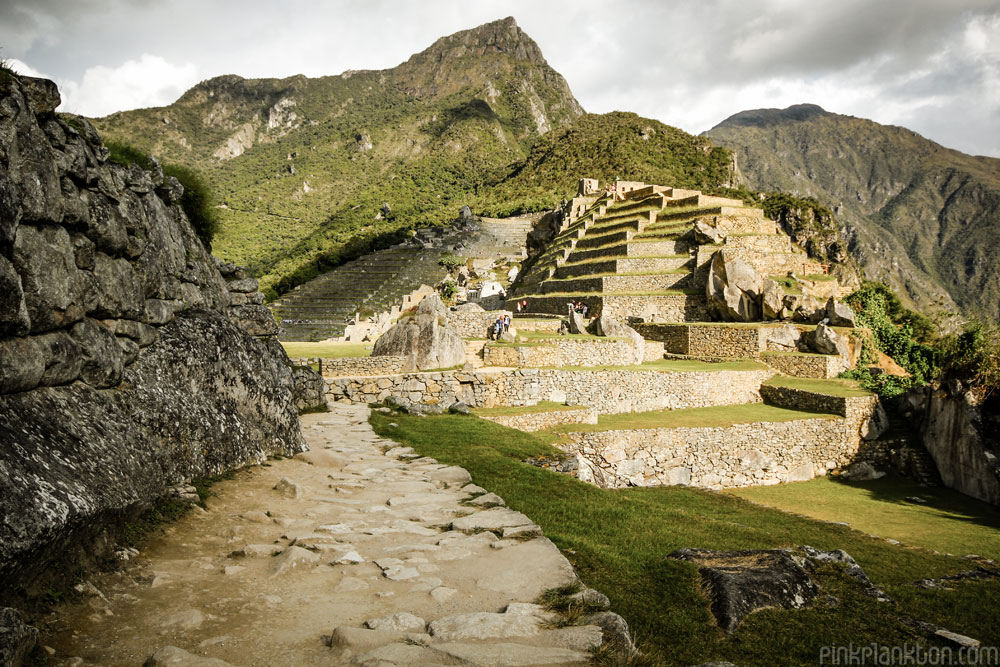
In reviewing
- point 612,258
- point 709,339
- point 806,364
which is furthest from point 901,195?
point 806,364

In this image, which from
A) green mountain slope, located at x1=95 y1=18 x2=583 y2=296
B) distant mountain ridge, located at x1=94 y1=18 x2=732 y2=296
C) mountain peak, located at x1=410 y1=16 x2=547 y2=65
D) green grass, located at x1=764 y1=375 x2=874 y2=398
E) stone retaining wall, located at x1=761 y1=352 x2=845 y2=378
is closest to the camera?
Result: green grass, located at x1=764 y1=375 x2=874 y2=398

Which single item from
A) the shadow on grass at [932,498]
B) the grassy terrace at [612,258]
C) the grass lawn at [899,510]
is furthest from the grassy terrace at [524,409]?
the grassy terrace at [612,258]

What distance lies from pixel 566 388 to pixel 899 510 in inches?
298

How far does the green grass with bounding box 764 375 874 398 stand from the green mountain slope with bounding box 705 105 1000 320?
61.1 meters

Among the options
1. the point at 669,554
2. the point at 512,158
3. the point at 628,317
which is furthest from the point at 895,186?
the point at 669,554

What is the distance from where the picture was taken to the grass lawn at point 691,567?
9.64 ft

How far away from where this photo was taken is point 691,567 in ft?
12.3

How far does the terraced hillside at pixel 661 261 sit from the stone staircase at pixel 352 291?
1099cm

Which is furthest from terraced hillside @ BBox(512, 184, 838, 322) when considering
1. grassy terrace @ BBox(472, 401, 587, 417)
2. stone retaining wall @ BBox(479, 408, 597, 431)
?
stone retaining wall @ BBox(479, 408, 597, 431)

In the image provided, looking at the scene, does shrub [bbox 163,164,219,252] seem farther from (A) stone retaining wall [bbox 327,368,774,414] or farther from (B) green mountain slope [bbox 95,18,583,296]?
(B) green mountain slope [bbox 95,18,583,296]

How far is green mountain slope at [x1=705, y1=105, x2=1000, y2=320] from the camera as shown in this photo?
102250 millimetres

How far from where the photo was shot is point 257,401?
237 inches

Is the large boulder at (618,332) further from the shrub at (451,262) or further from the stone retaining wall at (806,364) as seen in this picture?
the shrub at (451,262)

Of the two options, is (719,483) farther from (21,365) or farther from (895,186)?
(895,186)
